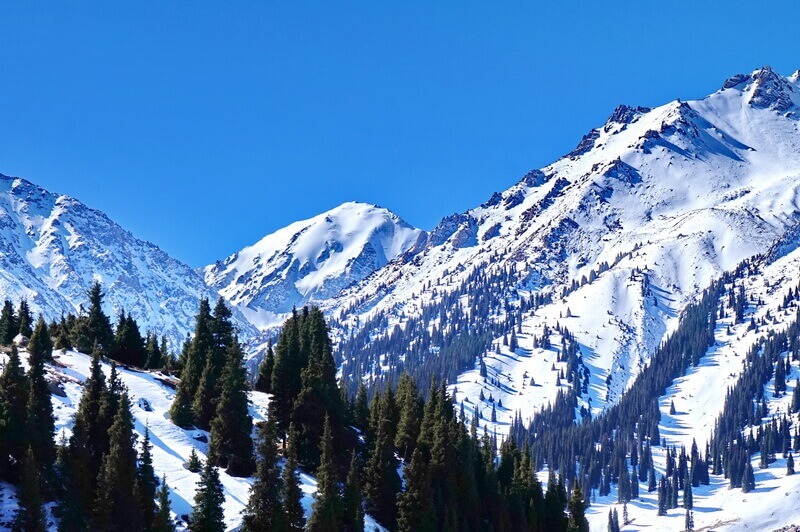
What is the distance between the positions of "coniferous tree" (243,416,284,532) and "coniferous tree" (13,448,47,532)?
1669 cm

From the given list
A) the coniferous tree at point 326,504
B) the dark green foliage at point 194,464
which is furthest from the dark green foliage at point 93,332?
the coniferous tree at point 326,504

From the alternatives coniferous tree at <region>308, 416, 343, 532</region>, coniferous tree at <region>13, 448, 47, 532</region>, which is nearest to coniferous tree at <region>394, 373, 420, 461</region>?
coniferous tree at <region>308, 416, 343, 532</region>

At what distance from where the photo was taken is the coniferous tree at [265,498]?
262ft

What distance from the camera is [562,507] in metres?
133

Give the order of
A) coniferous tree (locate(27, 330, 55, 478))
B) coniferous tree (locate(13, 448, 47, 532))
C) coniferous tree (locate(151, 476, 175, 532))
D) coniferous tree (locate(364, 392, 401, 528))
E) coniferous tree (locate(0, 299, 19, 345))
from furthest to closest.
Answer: coniferous tree (locate(0, 299, 19, 345))
coniferous tree (locate(364, 392, 401, 528))
coniferous tree (locate(27, 330, 55, 478))
coniferous tree (locate(151, 476, 175, 532))
coniferous tree (locate(13, 448, 47, 532))

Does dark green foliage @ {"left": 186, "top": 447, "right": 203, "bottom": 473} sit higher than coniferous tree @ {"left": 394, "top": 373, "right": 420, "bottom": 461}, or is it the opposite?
coniferous tree @ {"left": 394, "top": 373, "right": 420, "bottom": 461}

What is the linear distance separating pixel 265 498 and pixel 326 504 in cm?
596

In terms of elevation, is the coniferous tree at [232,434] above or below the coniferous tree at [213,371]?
below

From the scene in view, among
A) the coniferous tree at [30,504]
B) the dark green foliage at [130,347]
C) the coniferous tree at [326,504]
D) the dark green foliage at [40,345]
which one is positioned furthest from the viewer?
the dark green foliage at [130,347]

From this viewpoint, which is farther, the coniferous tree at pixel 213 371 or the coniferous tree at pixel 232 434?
the coniferous tree at pixel 213 371

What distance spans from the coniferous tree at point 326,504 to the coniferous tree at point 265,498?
3979 mm

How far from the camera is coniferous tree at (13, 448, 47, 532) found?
6875cm

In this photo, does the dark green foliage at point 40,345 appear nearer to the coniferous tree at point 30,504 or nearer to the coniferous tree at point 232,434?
the coniferous tree at point 232,434

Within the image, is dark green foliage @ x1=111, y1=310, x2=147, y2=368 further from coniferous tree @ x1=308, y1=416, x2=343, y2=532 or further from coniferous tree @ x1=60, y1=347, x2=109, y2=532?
coniferous tree @ x1=308, y1=416, x2=343, y2=532
